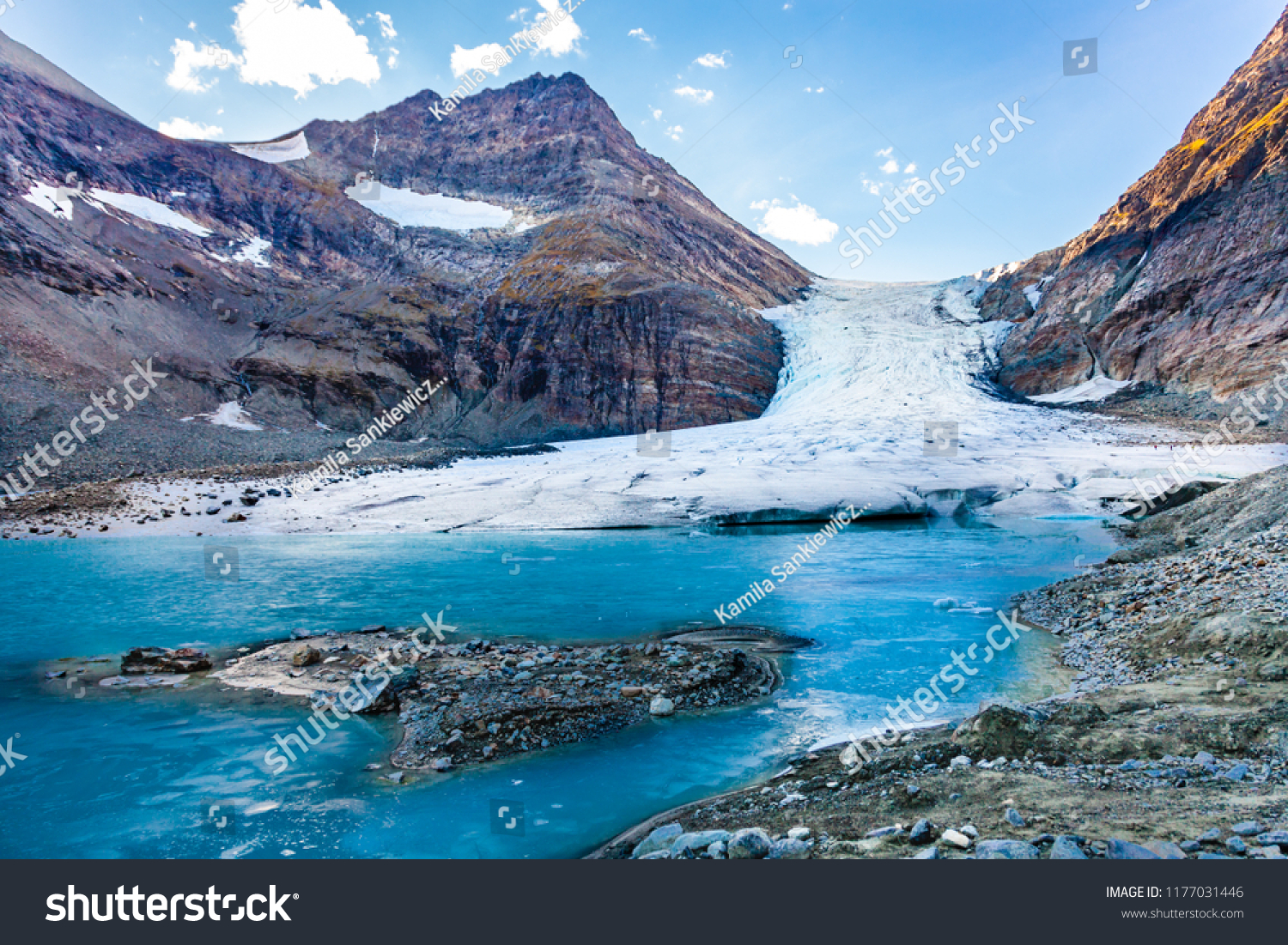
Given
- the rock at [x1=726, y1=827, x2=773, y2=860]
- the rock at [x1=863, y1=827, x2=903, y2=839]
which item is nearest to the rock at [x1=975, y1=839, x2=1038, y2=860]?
the rock at [x1=863, y1=827, x2=903, y2=839]

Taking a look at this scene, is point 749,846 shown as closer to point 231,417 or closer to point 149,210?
point 231,417

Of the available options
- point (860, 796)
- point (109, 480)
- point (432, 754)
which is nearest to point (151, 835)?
point (432, 754)

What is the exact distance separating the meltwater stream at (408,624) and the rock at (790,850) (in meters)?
1.56

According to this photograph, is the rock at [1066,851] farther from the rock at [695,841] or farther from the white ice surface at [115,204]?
the white ice surface at [115,204]

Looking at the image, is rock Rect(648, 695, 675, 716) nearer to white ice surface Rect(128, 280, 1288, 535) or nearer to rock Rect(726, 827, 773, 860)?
rock Rect(726, 827, 773, 860)

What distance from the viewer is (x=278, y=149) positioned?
7375 cm

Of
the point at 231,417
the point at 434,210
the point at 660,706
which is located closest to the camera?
the point at 660,706

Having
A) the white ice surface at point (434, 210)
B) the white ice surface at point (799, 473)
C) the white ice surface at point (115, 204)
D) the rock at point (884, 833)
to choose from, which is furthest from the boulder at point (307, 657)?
the white ice surface at point (434, 210)

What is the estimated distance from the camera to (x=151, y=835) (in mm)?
4777

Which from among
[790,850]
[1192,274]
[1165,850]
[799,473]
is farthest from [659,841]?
[1192,274]

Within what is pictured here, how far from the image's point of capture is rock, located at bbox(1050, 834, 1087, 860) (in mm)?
3078

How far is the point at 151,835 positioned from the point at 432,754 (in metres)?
2.12

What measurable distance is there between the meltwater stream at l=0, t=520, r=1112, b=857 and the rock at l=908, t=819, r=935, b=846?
215 cm

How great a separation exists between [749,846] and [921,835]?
3.29 ft
